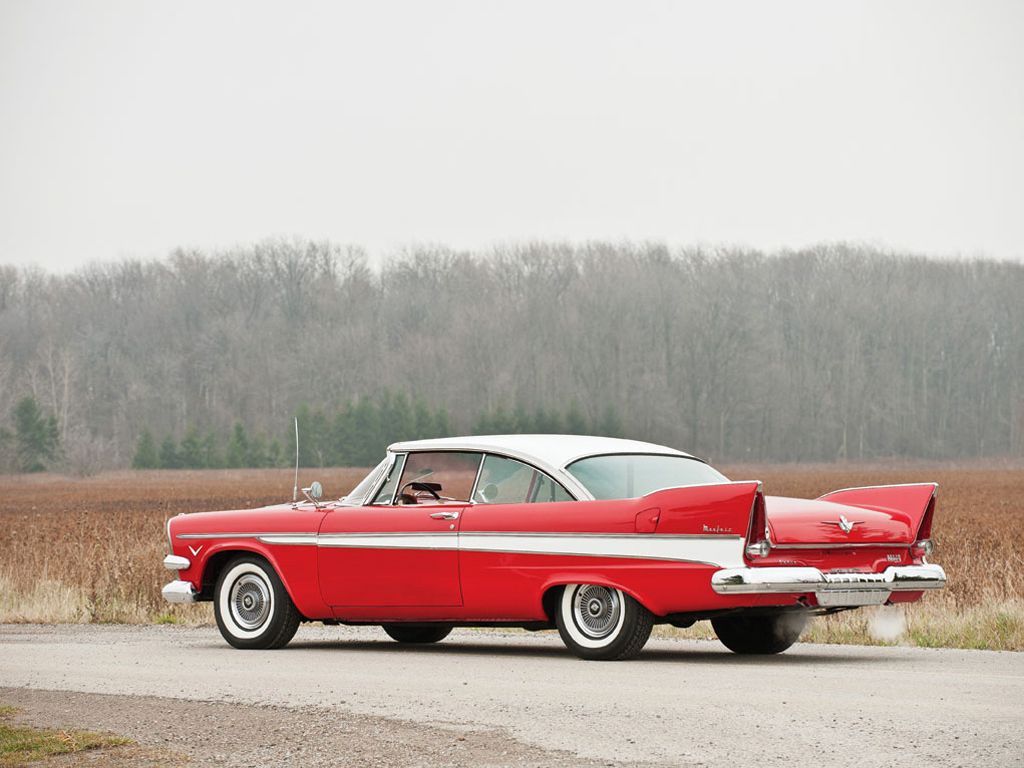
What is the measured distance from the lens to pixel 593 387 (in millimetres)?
97062

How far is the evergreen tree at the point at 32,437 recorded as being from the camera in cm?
9438

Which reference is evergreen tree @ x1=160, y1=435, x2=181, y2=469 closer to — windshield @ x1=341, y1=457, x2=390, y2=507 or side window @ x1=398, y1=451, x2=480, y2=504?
windshield @ x1=341, y1=457, x2=390, y2=507

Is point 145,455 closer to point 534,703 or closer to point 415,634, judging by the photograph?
point 415,634

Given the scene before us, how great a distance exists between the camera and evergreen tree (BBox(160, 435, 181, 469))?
101m

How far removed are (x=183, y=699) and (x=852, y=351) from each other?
106 metres

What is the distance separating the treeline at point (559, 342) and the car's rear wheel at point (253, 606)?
283ft

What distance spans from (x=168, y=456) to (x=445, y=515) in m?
92.5

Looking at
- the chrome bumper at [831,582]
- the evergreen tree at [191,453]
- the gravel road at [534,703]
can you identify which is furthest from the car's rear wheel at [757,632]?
the evergreen tree at [191,453]

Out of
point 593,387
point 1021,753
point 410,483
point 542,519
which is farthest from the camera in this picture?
point 593,387

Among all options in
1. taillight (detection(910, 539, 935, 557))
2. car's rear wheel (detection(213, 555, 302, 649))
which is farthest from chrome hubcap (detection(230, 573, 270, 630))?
taillight (detection(910, 539, 935, 557))

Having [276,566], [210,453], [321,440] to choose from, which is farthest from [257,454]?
[276,566]

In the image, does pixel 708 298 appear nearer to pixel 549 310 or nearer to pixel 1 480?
pixel 549 310

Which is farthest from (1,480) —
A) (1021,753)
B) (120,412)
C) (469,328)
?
(1021,753)

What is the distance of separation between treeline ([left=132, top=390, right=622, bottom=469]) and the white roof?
78.9m
